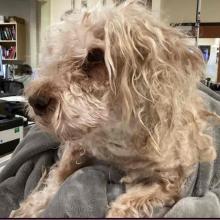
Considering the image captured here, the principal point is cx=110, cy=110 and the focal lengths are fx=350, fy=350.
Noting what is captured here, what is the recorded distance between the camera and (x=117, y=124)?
78cm

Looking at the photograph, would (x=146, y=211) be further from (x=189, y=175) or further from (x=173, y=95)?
(x=173, y=95)

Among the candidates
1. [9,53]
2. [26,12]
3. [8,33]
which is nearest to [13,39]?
[8,33]

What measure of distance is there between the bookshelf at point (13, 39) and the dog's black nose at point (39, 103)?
4780mm

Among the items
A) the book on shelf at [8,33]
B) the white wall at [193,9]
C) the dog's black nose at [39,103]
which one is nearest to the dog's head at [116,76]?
the dog's black nose at [39,103]

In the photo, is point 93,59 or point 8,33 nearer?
point 93,59

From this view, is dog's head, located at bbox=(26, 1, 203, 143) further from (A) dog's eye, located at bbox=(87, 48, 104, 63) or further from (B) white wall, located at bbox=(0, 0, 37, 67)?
(B) white wall, located at bbox=(0, 0, 37, 67)

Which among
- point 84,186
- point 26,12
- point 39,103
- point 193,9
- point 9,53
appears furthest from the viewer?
point 26,12

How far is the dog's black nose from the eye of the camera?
27.1 inches

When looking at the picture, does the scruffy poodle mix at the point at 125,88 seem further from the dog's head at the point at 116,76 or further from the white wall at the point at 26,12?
the white wall at the point at 26,12

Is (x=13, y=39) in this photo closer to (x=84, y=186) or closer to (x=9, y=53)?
(x=9, y=53)

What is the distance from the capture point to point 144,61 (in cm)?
71

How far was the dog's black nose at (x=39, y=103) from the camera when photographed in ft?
2.26

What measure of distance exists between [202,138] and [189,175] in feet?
0.35

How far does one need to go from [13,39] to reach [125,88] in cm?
500
